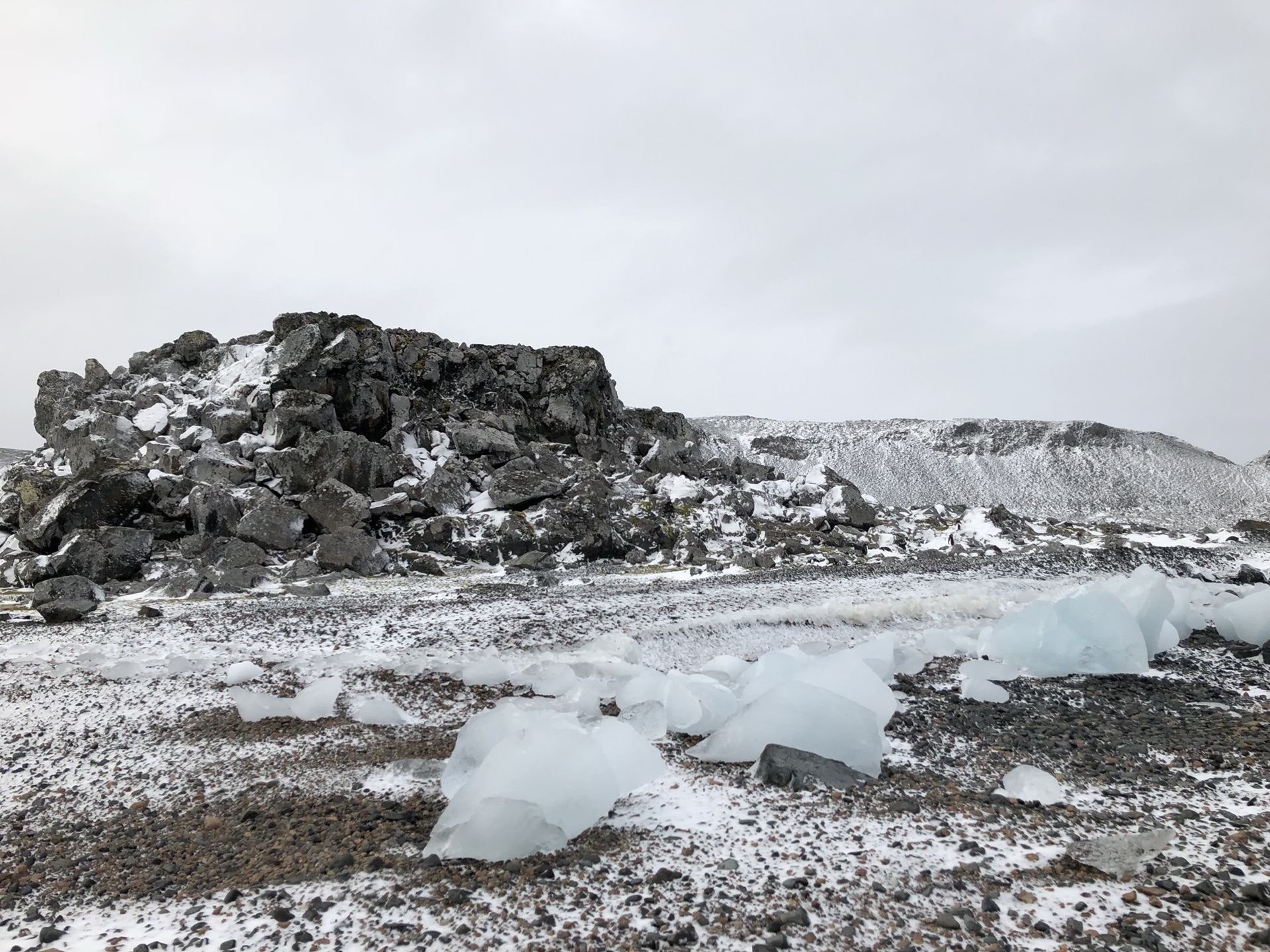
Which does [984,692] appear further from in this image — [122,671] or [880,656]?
[122,671]

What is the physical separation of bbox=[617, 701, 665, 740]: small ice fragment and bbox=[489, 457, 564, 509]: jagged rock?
13.5 metres

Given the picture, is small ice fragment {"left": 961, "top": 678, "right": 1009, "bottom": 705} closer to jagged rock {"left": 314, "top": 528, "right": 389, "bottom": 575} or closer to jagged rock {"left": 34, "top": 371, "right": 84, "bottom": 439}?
jagged rock {"left": 314, "top": 528, "right": 389, "bottom": 575}

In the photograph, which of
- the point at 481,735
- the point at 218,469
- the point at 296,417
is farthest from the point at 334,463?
the point at 481,735

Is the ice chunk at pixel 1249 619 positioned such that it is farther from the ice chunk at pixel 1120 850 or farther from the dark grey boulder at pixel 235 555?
the dark grey boulder at pixel 235 555

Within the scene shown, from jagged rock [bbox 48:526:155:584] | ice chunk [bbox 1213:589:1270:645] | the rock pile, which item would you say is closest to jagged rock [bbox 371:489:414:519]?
the rock pile

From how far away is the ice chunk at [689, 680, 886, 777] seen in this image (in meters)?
5.22

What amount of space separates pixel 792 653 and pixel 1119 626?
415 cm

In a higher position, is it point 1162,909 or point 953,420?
point 953,420

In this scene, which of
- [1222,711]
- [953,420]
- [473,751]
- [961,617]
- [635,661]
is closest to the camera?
[473,751]

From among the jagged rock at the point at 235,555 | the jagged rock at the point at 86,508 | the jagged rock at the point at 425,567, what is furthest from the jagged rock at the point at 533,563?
the jagged rock at the point at 86,508

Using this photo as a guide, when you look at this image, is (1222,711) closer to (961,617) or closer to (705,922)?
(961,617)

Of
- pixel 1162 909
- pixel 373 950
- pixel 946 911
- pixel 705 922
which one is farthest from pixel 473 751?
pixel 1162 909

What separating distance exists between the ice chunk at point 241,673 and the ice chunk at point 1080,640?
872 centimetres

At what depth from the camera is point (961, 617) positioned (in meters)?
11.5
